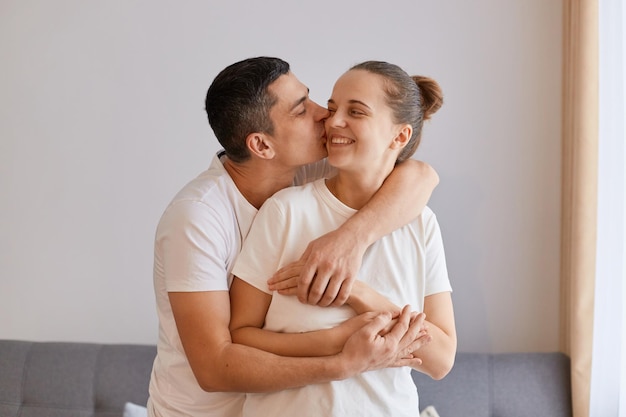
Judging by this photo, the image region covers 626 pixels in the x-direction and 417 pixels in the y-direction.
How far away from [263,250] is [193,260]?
6.3 inches

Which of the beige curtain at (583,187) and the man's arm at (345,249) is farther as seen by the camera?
the beige curtain at (583,187)

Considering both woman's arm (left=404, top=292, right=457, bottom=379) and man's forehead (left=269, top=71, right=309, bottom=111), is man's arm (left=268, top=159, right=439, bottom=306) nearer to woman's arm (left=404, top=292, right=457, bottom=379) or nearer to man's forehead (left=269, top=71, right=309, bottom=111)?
woman's arm (left=404, top=292, right=457, bottom=379)

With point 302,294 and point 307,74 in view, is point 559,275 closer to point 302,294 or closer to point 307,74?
point 307,74

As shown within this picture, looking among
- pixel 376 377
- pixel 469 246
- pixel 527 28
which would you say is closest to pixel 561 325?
pixel 469 246

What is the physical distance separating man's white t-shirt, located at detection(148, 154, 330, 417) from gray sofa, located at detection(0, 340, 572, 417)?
1.26 m

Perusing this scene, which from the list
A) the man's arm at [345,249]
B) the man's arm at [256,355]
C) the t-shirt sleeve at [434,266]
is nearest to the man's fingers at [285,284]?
the man's arm at [345,249]

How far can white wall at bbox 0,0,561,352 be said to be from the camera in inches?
134

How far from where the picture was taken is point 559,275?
3.43 meters

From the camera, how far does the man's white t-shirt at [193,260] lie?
1.87 metres

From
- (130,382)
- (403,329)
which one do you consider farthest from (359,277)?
(130,382)

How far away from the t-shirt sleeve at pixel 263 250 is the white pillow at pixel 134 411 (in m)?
1.42

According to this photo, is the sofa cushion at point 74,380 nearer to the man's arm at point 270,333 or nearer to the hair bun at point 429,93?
the man's arm at point 270,333

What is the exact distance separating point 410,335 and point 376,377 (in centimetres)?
13

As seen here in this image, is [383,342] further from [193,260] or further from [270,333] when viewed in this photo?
[193,260]
